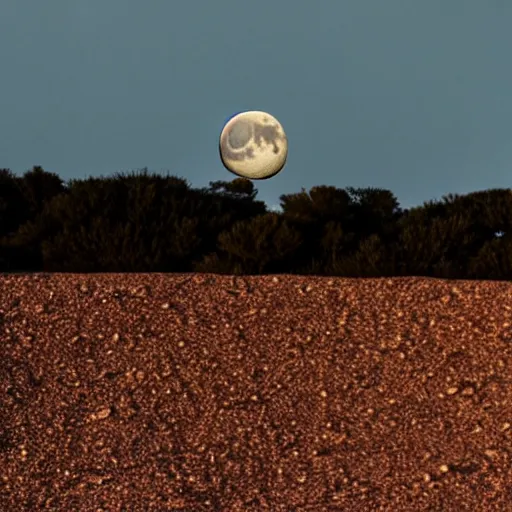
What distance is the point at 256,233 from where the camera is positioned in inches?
331

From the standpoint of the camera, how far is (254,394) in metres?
6.58

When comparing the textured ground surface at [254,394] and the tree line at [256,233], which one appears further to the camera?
the tree line at [256,233]

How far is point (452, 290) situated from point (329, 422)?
7.01 ft

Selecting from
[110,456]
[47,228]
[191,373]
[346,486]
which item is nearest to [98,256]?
[47,228]

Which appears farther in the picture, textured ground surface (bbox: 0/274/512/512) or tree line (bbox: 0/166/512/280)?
tree line (bbox: 0/166/512/280)

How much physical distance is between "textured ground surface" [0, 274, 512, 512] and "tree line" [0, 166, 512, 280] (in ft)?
2.16

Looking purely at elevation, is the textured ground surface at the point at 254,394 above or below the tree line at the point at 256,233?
below

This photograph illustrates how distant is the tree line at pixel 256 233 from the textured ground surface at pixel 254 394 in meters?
0.66

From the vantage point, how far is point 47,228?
372 inches

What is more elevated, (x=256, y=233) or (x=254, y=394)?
(x=256, y=233)

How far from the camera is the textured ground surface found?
19.4 ft

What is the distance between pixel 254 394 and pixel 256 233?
236 cm

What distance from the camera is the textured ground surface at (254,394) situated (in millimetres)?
5906

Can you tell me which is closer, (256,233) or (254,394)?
(254,394)
